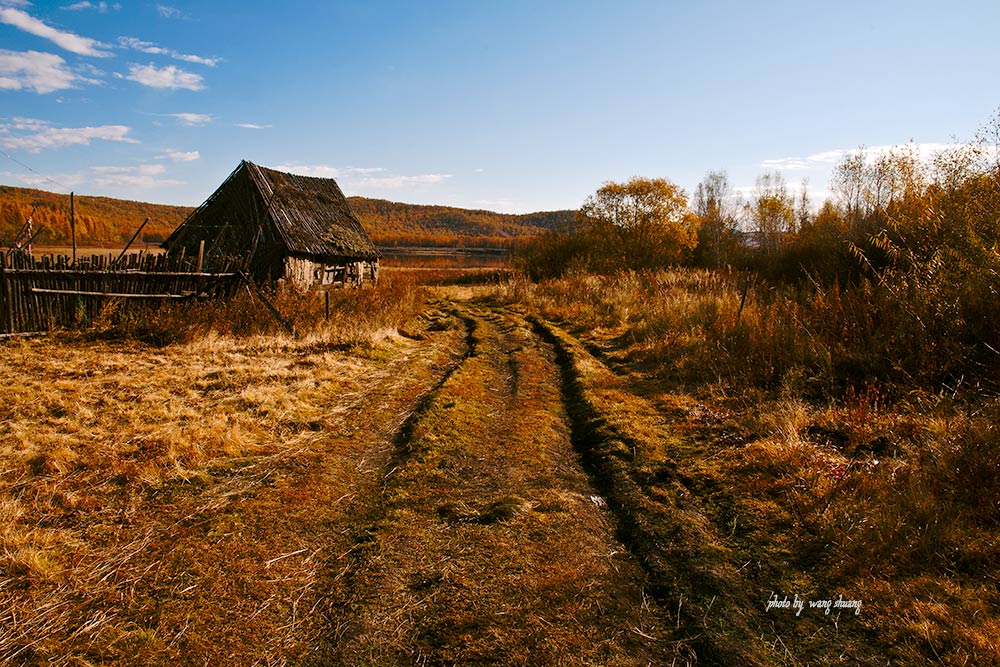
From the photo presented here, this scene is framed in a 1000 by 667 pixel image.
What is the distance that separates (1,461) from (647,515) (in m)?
6.06

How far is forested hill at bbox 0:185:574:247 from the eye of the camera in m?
71.9

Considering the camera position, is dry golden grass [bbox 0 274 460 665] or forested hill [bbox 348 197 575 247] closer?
dry golden grass [bbox 0 274 460 665]

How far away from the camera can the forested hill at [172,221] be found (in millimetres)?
71875

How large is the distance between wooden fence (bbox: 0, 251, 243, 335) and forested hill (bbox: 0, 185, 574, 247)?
5992 mm

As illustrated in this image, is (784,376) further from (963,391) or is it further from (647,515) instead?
(647,515)

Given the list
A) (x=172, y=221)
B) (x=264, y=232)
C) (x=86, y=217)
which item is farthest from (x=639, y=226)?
(x=172, y=221)

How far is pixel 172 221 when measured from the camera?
110 m

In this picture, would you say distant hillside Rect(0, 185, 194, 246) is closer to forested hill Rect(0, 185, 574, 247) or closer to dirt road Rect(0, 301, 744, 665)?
forested hill Rect(0, 185, 574, 247)

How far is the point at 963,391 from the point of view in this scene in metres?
5.87

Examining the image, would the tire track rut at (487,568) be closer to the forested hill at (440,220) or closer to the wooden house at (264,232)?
the wooden house at (264,232)

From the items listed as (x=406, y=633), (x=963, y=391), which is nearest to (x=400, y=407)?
(x=406, y=633)

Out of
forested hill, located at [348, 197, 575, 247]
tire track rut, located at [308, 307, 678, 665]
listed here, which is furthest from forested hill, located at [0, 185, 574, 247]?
tire track rut, located at [308, 307, 678, 665]

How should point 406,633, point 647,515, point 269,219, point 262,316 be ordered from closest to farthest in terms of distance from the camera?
point 406,633 → point 647,515 → point 262,316 → point 269,219

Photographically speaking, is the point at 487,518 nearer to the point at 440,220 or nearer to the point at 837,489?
the point at 837,489
